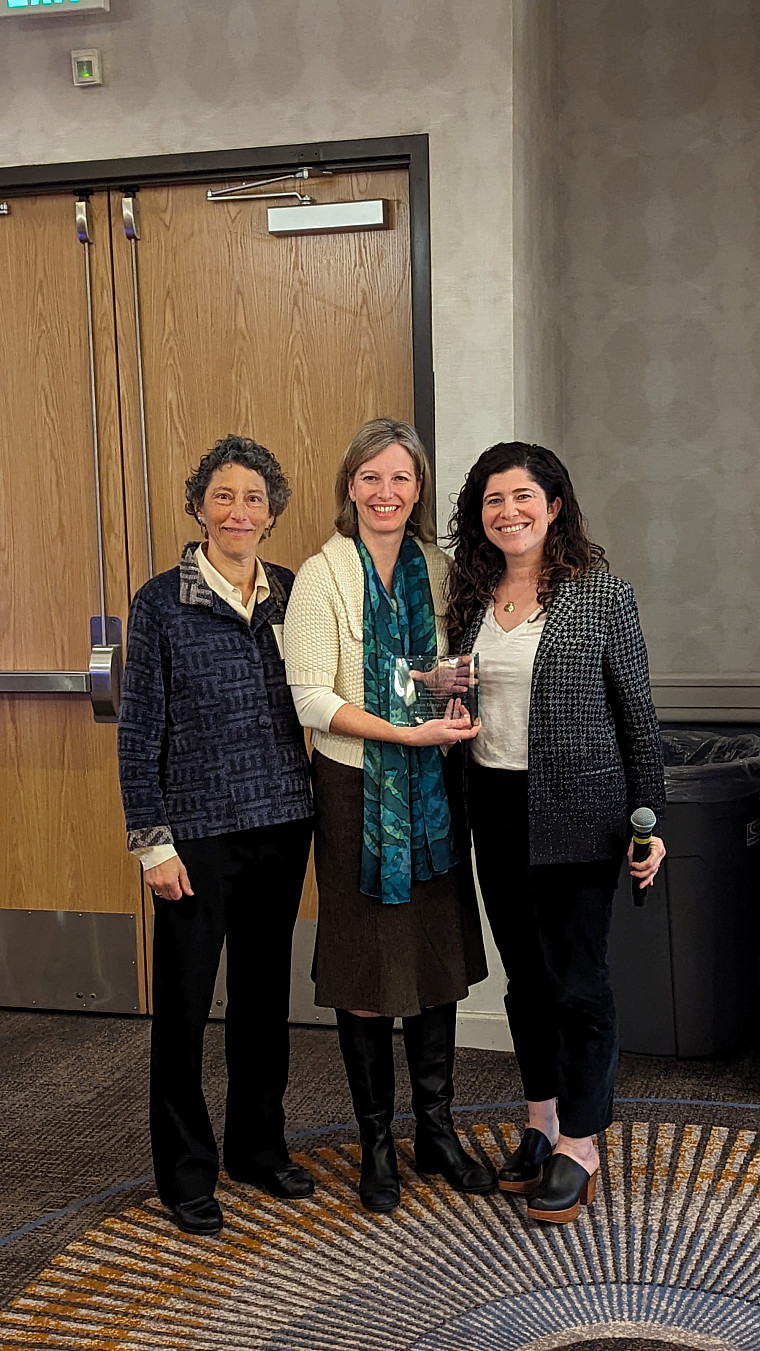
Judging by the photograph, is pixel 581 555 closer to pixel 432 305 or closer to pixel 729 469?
pixel 432 305

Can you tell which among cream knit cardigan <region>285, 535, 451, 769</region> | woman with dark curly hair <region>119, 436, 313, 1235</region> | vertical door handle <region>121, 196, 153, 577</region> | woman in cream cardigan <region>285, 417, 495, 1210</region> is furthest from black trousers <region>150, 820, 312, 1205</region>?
vertical door handle <region>121, 196, 153, 577</region>

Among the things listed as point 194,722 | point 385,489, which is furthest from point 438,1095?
point 385,489

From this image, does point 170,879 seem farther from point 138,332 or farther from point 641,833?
point 138,332

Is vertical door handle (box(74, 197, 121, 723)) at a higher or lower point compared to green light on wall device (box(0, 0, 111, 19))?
lower

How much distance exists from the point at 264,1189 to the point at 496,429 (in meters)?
1.79

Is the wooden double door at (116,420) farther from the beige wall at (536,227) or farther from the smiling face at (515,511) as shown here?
the smiling face at (515,511)

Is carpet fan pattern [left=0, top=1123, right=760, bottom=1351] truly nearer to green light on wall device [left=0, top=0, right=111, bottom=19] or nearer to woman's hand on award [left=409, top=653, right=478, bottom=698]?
woman's hand on award [left=409, top=653, right=478, bottom=698]

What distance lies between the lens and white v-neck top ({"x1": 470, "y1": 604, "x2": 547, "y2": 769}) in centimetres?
243

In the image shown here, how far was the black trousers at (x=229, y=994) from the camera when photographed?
2.50 meters

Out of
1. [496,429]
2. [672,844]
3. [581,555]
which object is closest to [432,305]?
[496,429]

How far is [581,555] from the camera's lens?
2.47 metres

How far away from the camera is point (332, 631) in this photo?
2.46 meters

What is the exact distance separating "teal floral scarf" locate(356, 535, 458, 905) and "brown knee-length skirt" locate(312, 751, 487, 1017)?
4cm

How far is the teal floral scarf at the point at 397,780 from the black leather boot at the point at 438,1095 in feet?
1.01
